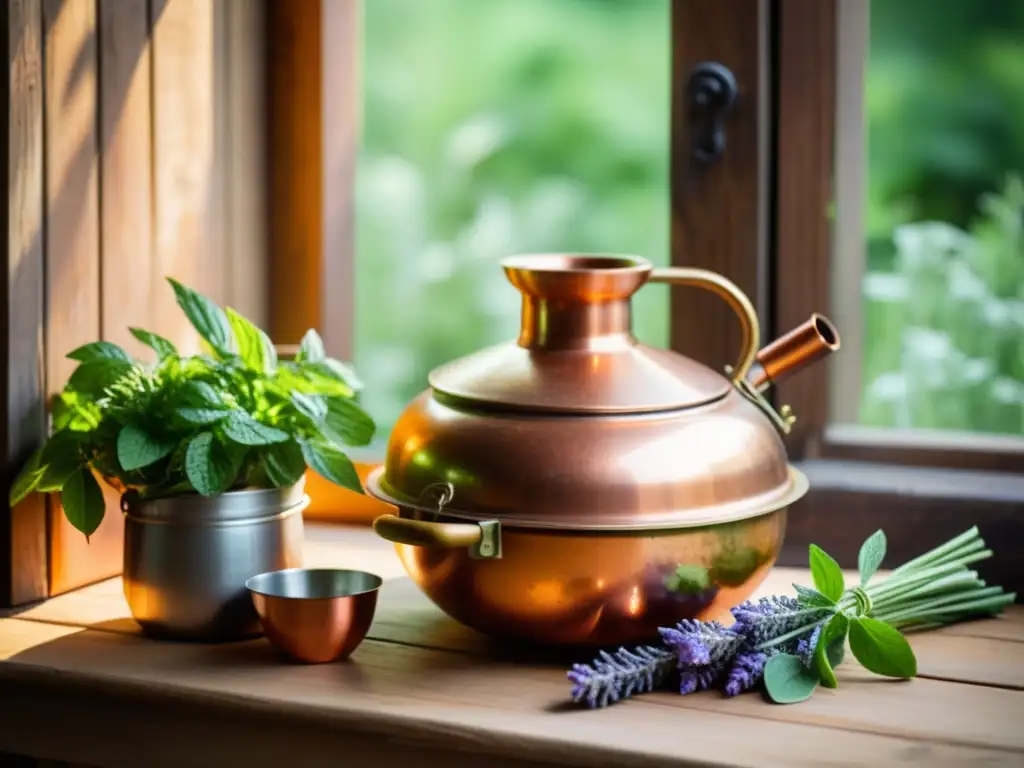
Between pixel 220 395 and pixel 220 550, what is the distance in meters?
0.16

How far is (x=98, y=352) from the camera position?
4.86 feet

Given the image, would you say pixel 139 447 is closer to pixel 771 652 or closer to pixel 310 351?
pixel 310 351

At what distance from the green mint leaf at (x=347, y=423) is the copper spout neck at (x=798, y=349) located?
43 cm

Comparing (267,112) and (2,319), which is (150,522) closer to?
(2,319)

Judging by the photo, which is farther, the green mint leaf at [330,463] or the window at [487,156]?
the window at [487,156]

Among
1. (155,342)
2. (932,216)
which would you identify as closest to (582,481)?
(155,342)

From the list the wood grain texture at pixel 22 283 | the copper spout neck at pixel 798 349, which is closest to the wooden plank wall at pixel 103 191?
the wood grain texture at pixel 22 283

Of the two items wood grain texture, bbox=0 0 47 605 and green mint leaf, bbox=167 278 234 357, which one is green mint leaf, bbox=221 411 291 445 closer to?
green mint leaf, bbox=167 278 234 357

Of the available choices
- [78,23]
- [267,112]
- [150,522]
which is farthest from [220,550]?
[267,112]

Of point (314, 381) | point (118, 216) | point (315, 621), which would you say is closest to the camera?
point (315, 621)

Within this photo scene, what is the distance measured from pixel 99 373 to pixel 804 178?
90cm

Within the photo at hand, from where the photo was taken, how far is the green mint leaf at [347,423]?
4.95 feet

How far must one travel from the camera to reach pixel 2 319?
1487 millimetres

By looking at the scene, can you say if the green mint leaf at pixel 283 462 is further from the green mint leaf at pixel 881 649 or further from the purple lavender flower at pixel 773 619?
the green mint leaf at pixel 881 649
